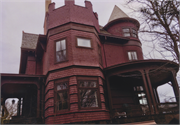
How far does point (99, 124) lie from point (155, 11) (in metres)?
6.69

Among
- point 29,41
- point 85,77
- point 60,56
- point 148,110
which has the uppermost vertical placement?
point 29,41

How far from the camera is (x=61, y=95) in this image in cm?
1076

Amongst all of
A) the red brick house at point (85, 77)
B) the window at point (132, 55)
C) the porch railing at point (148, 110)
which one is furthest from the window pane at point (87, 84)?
the window at point (132, 55)

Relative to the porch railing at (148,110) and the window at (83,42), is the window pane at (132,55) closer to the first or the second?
the window at (83,42)

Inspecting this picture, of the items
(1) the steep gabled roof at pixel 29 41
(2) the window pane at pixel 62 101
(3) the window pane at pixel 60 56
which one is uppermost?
(1) the steep gabled roof at pixel 29 41

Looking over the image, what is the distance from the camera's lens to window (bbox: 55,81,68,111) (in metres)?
10.5

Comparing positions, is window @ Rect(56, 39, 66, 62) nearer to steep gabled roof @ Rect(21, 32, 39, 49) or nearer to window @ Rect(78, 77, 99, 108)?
window @ Rect(78, 77, 99, 108)

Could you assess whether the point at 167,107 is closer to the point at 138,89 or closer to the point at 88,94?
the point at 138,89

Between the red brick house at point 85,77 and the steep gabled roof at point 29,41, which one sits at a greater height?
the steep gabled roof at point 29,41

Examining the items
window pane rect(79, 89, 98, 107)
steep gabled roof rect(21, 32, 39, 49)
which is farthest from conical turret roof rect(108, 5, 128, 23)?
window pane rect(79, 89, 98, 107)

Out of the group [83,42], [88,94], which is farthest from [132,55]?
[88,94]

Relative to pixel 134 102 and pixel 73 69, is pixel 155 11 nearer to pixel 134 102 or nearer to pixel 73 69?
pixel 73 69

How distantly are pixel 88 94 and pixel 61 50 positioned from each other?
3.74 metres

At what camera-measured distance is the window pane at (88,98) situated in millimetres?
10445
